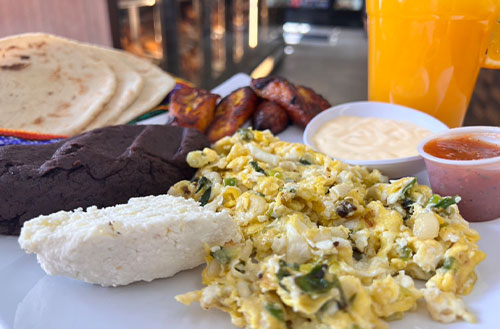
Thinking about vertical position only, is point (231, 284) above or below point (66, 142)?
below

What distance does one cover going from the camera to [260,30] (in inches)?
335

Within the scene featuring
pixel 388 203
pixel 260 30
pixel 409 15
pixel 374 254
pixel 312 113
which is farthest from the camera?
pixel 260 30

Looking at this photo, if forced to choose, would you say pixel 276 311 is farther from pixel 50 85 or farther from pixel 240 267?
pixel 50 85

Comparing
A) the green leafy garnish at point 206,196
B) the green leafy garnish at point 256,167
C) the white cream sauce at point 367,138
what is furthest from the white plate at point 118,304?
the white cream sauce at point 367,138

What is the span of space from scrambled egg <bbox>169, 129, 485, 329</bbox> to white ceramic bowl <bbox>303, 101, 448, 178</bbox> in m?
0.11

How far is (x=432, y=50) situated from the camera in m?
2.12

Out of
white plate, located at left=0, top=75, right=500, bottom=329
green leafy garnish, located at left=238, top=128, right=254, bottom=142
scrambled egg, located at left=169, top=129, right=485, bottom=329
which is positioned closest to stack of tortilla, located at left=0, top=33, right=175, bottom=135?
green leafy garnish, located at left=238, top=128, right=254, bottom=142

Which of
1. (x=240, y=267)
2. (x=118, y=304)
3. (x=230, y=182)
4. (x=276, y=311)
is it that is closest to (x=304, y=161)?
(x=230, y=182)

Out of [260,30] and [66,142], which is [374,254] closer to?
[66,142]

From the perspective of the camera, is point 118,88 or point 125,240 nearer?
point 125,240

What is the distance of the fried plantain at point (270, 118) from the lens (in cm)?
229

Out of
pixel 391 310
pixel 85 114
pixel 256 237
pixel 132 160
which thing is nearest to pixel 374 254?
pixel 391 310

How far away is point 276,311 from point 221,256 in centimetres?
26

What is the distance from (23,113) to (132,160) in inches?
46.0
